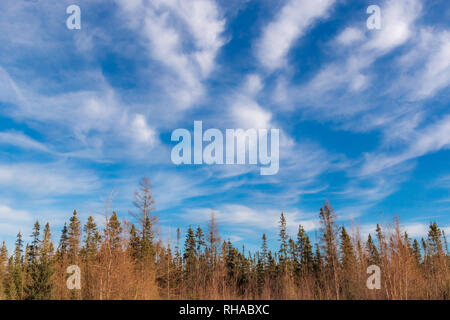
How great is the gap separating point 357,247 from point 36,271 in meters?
32.8

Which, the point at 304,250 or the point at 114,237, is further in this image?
the point at 304,250

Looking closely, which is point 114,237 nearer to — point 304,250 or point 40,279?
point 40,279

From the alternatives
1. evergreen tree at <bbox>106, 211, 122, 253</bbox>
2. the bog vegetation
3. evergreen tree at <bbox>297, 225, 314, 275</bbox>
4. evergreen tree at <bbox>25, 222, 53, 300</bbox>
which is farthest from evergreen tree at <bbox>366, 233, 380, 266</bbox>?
evergreen tree at <bbox>25, 222, 53, 300</bbox>

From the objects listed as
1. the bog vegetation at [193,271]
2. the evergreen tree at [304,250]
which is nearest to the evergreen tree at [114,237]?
the bog vegetation at [193,271]

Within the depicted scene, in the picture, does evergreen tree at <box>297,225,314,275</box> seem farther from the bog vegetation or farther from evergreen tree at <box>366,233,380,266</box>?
evergreen tree at <box>366,233,380,266</box>

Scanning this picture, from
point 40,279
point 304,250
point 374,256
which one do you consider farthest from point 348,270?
point 40,279

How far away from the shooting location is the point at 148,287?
2605 cm

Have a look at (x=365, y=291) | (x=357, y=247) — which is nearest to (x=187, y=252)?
(x=357, y=247)

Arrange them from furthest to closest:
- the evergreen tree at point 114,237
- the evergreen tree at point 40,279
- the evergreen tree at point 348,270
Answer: the evergreen tree at point 348,270 → the evergreen tree at point 40,279 → the evergreen tree at point 114,237

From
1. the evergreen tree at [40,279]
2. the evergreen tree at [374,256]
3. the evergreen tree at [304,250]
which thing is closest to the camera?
the evergreen tree at [40,279]

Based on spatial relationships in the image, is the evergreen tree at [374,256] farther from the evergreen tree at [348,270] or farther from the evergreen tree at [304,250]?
the evergreen tree at [304,250]
